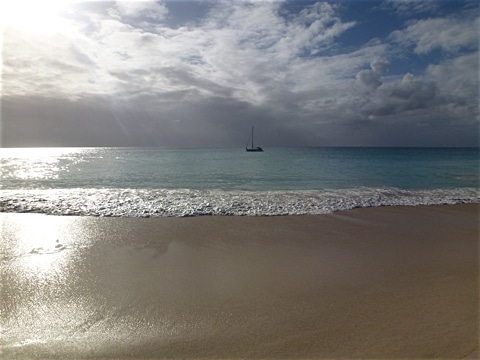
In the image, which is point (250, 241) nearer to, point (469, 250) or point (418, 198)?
point (469, 250)

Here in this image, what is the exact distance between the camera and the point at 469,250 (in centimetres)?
668

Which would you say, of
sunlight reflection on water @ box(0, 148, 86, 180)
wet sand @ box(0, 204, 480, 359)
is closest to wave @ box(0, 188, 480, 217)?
wet sand @ box(0, 204, 480, 359)

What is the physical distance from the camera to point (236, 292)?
4.63 metres

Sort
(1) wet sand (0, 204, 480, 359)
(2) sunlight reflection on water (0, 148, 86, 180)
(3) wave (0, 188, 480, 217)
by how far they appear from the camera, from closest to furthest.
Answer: (1) wet sand (0, 204, 480, 359)
(3) wave (0, 188, 480, 217)
(2) sunlight reflection on water (0, 148, 86, 180)

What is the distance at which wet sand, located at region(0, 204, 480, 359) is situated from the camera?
134 inches

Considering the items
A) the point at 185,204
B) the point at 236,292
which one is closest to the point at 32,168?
the point at 185,204

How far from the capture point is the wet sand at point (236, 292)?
340 cm

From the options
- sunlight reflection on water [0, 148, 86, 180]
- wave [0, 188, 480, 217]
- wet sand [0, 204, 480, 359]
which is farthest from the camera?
sunlight reflection on water [0, 148, 86, 180]

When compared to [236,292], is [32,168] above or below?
below

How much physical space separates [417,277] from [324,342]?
9.35 ft

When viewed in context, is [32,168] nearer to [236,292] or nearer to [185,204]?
[185,204]

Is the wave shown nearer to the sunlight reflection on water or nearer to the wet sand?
the wet sand

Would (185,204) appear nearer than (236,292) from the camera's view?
No

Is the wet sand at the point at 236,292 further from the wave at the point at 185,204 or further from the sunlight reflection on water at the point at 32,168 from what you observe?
the sunlight reflection on water at the point at 32,168
